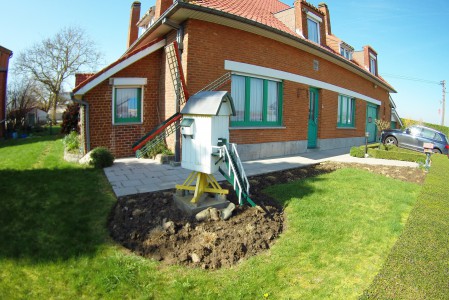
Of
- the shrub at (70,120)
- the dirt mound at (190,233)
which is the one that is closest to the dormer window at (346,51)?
the dirt mound at (190,233)

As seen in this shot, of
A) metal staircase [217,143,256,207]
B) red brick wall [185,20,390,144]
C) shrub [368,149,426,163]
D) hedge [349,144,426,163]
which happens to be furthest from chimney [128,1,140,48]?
metal staircase [217,143,256,207]

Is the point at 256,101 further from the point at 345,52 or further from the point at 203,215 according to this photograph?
the point at 345,52

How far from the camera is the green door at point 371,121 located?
20078 mm

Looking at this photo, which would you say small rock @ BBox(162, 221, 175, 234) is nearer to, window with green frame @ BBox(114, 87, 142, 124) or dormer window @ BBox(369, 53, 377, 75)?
window with green frame @ BBox(114, 87, 142, 124)

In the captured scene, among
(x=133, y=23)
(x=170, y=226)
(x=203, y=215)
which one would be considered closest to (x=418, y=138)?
(x=203, y=215)

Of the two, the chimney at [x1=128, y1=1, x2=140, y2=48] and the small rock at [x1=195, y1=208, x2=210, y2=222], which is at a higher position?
the chimney at [x1=128, y1=1, x2=140, y2=48]

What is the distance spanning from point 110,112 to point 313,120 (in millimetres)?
9169

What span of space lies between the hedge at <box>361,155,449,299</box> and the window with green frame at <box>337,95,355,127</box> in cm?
1228

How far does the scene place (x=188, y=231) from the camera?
4.13m

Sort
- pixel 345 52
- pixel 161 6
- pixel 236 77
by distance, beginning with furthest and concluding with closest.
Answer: pixel 345 52 → pixel 161 6 → pixel 236 77

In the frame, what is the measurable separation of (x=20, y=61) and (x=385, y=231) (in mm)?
38289

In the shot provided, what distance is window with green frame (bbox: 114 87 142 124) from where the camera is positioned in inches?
360

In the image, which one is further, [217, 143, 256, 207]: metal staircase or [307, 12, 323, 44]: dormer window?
[307, 12, 323, 44]: dormer window

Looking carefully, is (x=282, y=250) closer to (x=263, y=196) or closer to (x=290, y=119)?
(x=263, y=196)
